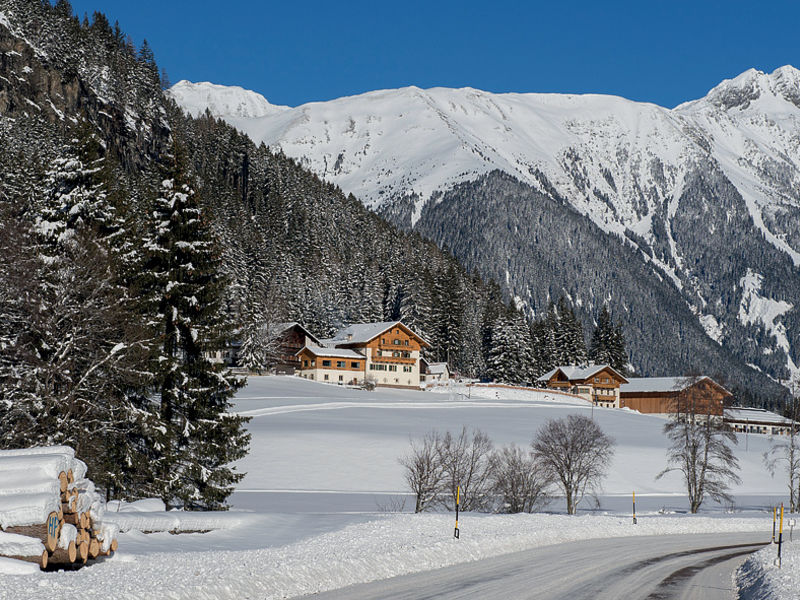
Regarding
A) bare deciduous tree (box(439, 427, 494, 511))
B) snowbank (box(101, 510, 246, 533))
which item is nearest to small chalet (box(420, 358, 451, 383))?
bare deciduous tree (box(439, 427, 494, 511))

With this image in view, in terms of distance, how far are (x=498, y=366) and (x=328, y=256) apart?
42.8 metres

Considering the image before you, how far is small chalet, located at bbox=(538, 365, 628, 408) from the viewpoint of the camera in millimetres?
123812

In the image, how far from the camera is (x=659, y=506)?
51.2 m

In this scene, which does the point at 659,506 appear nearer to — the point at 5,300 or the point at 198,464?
the point at 198,464

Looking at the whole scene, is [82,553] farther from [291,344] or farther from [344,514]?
[291,344]

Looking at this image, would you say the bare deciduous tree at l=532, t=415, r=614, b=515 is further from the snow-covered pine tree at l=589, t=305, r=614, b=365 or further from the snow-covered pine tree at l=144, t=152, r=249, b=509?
the snow-covered pine tree at l=589, t=305, r=614, b=365

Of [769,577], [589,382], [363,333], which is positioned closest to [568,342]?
[589,382]

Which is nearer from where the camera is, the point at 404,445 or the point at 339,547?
the point at 339,547

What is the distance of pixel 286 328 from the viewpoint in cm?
10656

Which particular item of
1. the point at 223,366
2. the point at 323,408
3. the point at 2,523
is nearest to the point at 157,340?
the point at 223,366

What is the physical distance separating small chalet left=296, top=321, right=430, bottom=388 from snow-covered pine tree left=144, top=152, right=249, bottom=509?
77224 millimetres

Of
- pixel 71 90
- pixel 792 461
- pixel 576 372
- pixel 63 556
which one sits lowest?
pixel 63 556

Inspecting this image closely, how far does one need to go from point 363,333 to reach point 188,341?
83.6 metres

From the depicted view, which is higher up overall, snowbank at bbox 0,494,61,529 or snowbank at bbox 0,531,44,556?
snowbank at bbox 0,494,61,529
